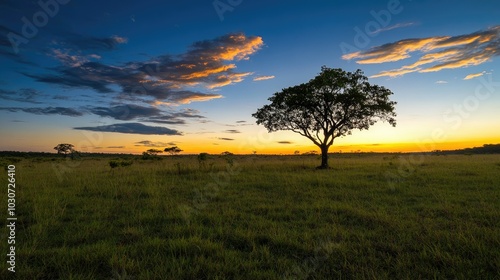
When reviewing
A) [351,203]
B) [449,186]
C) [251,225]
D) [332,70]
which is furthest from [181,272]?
[332,70]

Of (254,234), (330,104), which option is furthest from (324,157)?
(254,234)

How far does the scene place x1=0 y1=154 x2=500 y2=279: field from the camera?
197 inches

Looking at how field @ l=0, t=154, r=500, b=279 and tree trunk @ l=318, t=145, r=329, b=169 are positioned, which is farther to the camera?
tree trunk @ l=318, t=145, r=329, b=169

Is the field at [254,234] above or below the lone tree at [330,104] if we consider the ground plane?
below

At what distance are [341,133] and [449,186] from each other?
42.3ft

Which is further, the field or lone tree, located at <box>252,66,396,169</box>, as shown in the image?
lone tree, located at <box>252,66,396,169</box>

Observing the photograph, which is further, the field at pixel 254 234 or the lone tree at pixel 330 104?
the lone tree at pixel 330 104

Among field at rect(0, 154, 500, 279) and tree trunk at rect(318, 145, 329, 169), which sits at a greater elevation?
tree trunk at rect(318, 145, 329, 169)

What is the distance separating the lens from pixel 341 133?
26578 millimetres

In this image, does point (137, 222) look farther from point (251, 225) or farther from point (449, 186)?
point (449, 186)

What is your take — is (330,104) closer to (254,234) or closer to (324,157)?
(324,157)

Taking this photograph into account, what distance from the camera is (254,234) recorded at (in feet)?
21.9

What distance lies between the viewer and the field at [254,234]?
197 inches

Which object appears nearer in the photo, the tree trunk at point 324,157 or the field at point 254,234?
the field at point 254,234
